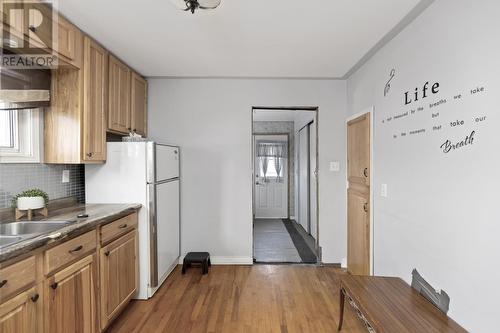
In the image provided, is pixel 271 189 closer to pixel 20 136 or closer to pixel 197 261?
pixel 197 261

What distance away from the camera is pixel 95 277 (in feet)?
6.40

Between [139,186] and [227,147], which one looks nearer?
[139,186]

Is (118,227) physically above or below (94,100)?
below

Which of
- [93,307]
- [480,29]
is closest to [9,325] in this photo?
[93,307]

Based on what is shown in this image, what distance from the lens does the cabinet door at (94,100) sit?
2256 millimetres

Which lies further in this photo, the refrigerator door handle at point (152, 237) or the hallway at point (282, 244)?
the hallway at point (282, 244)

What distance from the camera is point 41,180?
2297 millimetres

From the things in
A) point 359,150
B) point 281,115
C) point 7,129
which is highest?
point 281,115

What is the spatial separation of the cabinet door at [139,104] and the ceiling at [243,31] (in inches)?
8.5

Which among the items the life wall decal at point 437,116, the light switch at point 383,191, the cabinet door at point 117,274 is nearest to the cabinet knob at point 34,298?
the cabinet door at point 117,274

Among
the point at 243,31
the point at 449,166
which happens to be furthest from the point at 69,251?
the point at 449,166

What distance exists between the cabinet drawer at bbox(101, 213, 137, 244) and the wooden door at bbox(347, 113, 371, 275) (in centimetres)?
235

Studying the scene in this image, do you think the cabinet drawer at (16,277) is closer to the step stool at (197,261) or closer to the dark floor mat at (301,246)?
the step stool at (197,261)

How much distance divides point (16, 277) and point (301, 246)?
12.1ft
